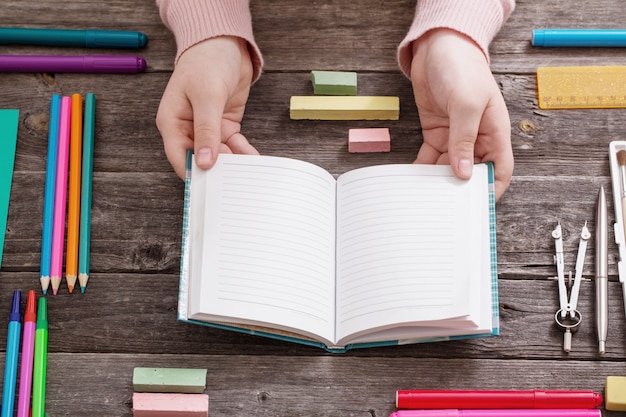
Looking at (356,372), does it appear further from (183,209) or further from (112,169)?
(112,169)

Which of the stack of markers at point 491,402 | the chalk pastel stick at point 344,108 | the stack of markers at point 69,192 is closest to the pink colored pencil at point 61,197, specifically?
the stack of markers at point 69,192

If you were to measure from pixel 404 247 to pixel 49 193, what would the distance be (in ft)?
1.61

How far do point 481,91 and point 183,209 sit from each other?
0.42 meters

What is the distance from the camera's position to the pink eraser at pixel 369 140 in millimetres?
1110

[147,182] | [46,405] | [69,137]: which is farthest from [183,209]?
[46,405]

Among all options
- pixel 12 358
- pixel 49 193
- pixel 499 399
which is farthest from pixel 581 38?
pixel 12 358

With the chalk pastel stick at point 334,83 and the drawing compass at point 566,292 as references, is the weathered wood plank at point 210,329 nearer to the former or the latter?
the drawing compass at point 566,292

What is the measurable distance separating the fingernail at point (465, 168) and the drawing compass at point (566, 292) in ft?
0.54

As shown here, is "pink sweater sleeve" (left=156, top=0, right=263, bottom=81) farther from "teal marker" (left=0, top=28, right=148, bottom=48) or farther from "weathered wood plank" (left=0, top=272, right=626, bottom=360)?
"weathered wood plank" (left=0, top=272, right=626, bottom=360)

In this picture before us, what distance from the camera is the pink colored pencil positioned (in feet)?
3.45

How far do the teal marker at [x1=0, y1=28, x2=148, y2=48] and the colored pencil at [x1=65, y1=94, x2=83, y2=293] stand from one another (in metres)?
0.10

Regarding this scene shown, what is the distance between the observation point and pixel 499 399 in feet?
3.23

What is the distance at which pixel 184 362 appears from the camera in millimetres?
1020

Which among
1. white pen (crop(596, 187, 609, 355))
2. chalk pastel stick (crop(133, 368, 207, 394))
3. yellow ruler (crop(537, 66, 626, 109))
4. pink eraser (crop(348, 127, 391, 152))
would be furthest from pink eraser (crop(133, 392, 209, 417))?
yellow ruler (crop(537, 66, 626, 109))
